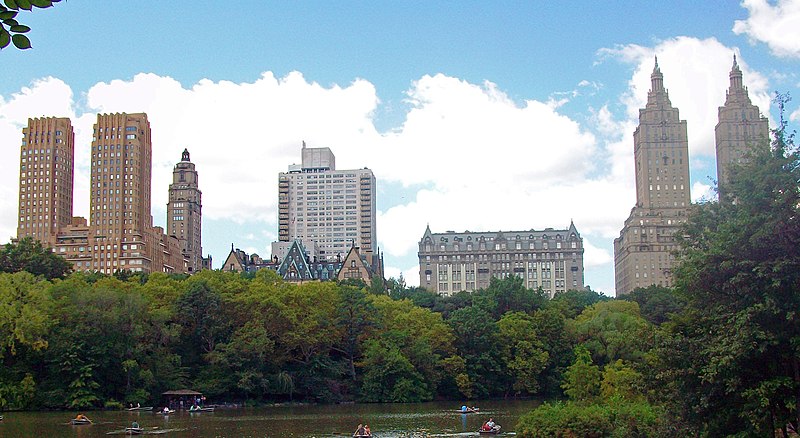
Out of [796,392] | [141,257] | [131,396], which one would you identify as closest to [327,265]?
[141,257]

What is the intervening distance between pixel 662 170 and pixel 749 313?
175 meters

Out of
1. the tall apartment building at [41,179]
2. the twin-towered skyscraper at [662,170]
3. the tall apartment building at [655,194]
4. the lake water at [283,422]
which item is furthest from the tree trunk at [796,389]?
the tall apartment building at [41,179]

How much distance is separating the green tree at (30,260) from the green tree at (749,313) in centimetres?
7780

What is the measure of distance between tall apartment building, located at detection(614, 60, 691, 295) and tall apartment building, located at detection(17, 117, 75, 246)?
11946 cm

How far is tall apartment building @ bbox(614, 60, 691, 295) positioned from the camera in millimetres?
186750

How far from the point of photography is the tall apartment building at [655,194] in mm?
186750

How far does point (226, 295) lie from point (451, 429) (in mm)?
38450

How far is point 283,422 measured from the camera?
58.3 m

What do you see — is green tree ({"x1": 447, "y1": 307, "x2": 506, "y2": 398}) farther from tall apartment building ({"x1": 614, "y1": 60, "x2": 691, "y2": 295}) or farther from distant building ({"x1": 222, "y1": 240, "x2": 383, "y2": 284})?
tall apartment building ({"x1": 614, "y1": 60, "x2": 691, "y2": 295})

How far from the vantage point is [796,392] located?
79.7 ft

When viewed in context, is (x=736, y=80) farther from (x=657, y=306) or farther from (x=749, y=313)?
(x=749, y=313)

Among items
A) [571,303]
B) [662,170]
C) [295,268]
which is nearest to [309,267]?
[295,268]

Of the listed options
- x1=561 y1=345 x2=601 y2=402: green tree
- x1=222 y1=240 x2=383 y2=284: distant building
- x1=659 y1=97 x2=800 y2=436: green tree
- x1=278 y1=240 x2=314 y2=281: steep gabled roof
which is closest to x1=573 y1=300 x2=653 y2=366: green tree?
x1=561 y1=345 x2=601 y2=402: green tree

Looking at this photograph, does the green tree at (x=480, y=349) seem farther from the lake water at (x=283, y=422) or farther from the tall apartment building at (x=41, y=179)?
the tall apartment building at (x=41, y=179)
